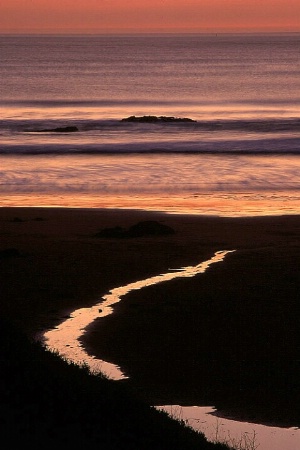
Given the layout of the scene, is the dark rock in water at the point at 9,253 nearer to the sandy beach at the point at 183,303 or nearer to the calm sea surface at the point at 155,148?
the sandy beach at the point at 183,303

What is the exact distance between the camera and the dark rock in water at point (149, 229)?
23.1m

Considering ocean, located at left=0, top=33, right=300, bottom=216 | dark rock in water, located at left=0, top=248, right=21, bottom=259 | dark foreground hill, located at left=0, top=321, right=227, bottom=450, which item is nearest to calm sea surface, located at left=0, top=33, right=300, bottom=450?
ocean, located at left=0, top=33, right=300, bottom=216

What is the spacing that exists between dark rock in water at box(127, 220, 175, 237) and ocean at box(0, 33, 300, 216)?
14.3ft

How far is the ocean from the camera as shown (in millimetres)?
32156

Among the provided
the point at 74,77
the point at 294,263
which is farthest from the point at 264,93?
the point at 294,263

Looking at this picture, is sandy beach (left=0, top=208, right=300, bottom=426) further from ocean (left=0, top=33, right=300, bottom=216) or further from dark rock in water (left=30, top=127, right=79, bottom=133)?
dark rock in water (left=30, top=127, right=79, bottom=133)

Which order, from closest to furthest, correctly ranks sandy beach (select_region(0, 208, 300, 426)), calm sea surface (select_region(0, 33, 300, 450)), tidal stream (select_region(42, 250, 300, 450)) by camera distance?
1. tidal stream (select_region(42, 250, 300, 450))
2. sandy beach (select_region(0, 208, 300, 426))
3. calm sea surface (select_region(0, 33, 300, 450))

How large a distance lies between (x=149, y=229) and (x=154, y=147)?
93.0 ft

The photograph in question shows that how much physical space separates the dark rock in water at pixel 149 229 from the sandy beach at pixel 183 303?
0.85 feet

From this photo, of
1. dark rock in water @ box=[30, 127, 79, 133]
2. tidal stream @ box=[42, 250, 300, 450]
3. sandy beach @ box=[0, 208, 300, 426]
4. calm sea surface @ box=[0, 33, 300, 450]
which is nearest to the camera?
tidal stream @ box=[42, 250, 300, 450]

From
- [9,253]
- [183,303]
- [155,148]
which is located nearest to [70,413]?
[183,303]

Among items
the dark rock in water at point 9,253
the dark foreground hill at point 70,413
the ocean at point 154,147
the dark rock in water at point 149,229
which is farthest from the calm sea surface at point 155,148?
the dark rock in water at point 9,253

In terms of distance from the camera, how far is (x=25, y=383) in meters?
9.50

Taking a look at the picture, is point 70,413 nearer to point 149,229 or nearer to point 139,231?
point 139,231
